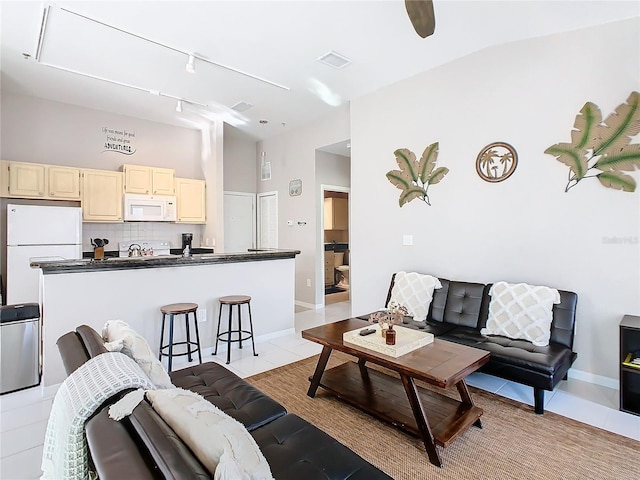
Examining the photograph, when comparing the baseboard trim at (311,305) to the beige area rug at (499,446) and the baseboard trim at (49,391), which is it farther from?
the baseboard trim at (49,391)

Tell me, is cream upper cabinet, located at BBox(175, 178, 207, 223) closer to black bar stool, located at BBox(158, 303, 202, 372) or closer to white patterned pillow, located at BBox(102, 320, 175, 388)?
black bar stool, located at BBox(158, 303, 202, 372)

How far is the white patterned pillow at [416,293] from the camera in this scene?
354 centimetres

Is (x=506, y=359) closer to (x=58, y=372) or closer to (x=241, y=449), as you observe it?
(x=241, y=449)

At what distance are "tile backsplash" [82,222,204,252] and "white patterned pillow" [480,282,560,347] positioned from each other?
17.1 feet

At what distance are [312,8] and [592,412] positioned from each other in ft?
12.9

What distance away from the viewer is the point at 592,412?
2512 mm

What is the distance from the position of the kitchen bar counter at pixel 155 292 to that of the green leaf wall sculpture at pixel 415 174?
1692mm

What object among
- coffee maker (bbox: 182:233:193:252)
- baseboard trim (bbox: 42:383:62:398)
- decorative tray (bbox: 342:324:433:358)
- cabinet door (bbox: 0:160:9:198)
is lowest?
baseboard trim (bbox: 42:383:62:398)

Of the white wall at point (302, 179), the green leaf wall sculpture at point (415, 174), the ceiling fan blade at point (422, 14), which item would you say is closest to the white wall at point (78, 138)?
the white wall at point (302, 179)

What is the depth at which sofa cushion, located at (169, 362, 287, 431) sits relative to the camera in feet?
5.66

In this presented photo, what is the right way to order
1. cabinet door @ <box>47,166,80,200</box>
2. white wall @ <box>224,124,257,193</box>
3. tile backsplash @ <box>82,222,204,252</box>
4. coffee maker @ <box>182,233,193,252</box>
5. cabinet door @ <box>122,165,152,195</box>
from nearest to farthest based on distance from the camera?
cabinet door @ <box>47,166,80,200</box>, tile backsplash @ <box>82,222,204,252</box>, cabinet door @ <box>122,165,152,195</box>, coffee maker @ <box>182,233,193,252</box>, white wall @ <box>224,124,257,193</box>

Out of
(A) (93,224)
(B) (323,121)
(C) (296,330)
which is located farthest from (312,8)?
(A) (93,224)

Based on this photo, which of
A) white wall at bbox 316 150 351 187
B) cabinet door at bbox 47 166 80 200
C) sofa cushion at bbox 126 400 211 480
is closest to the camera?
sofa cushion at bbox 126 400 211 480

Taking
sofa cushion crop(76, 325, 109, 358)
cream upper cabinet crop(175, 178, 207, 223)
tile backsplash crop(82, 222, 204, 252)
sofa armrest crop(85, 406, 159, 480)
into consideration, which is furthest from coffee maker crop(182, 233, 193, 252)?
sofa armrest crop(85, 406, 159, 480)
